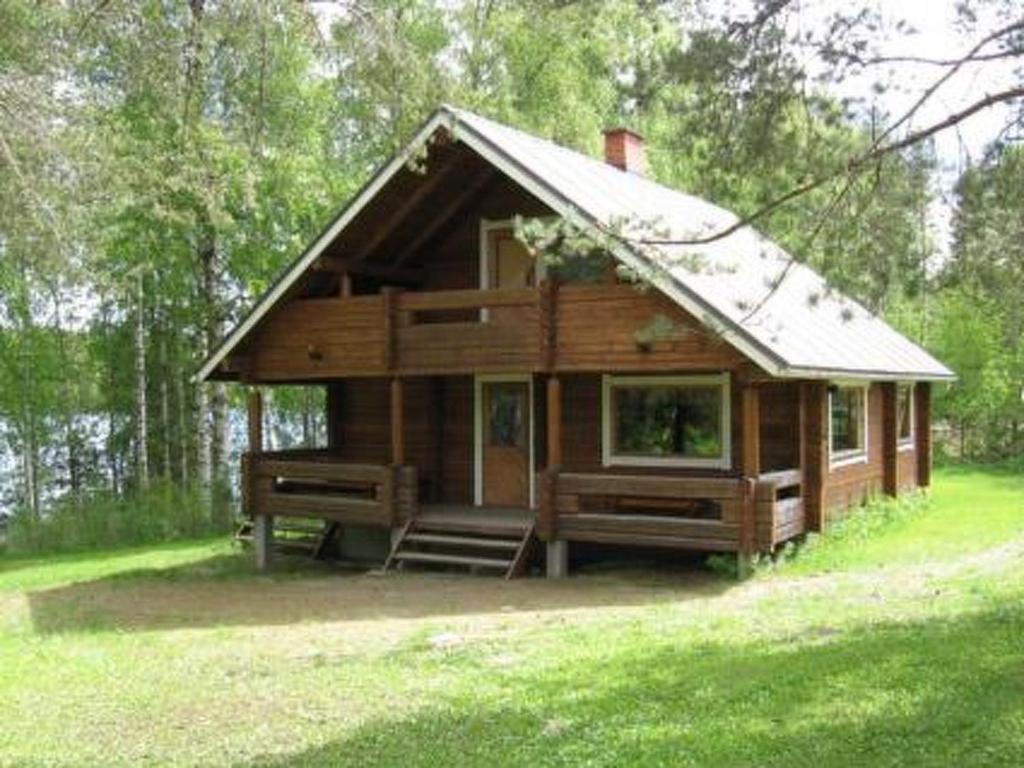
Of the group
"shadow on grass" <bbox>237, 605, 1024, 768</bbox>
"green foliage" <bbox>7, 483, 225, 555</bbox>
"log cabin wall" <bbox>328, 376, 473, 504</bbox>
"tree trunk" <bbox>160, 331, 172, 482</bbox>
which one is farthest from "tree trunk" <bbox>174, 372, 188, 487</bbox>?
"shadow on grass" <bbox>237, 605, 1024, 768</bbox>

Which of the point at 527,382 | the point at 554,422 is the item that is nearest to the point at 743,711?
the point at 554,422

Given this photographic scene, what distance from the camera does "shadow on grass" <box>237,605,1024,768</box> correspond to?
6.33 metres

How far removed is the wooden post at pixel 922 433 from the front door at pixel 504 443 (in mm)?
9461

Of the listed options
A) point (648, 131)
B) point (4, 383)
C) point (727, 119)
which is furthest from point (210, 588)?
point (648, 131)

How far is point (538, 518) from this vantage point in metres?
15.3

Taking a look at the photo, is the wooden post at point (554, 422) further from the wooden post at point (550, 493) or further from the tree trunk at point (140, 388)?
the tree trunk at point (140, 388)

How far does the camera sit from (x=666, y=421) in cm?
1673

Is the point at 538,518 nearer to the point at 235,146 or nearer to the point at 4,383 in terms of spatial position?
the point at 235,146

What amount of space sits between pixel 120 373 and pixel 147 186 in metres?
14.8

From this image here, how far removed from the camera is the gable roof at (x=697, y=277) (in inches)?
527

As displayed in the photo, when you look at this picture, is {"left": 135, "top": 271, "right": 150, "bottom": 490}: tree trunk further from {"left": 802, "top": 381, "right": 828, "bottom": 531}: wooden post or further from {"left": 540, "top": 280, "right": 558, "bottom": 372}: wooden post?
{"left": 802, "top": 381, "right": 828, "bottom": 531}: wooden post

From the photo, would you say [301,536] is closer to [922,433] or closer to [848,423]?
[848,423]

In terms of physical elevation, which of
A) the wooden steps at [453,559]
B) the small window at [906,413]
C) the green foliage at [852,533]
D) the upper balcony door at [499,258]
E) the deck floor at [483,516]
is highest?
the upper balcony door at [499,258]

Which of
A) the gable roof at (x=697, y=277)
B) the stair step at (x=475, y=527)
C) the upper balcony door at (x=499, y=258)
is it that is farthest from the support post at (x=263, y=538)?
the upper balcony door at (x=499, y=258)
